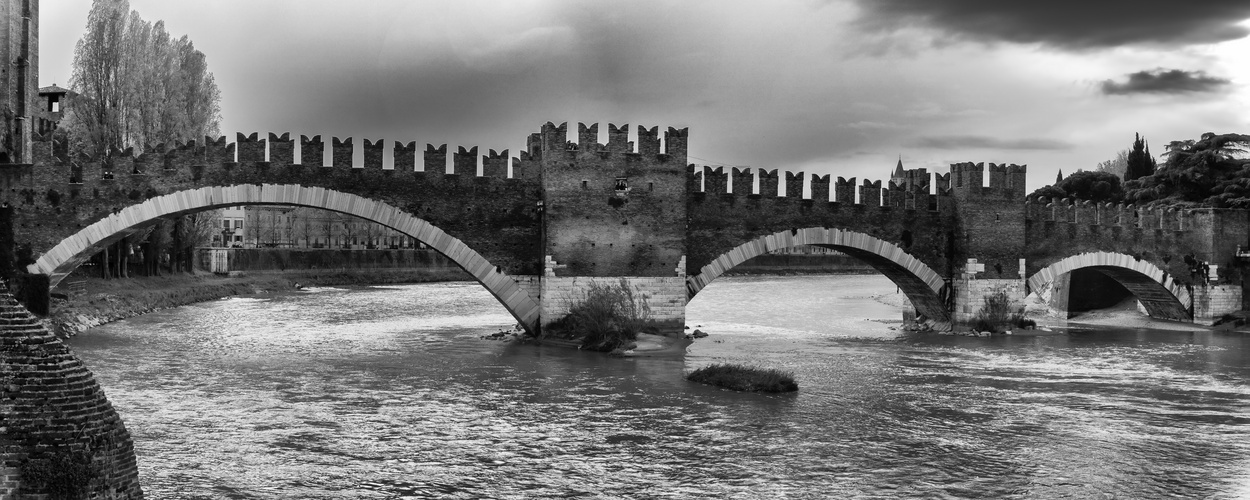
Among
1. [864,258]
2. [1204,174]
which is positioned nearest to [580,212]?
[864,258]

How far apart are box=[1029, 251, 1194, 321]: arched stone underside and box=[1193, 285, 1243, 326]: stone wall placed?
234 mm

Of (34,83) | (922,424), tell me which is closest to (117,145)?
(34,83)

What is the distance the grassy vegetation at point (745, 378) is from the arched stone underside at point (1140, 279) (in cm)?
1545

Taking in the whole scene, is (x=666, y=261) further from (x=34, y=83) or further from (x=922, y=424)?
(x=34, y=83)

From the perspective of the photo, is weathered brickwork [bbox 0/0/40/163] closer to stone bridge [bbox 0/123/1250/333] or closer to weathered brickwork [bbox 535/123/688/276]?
stone bridge [bbox 0/123/1250/333]

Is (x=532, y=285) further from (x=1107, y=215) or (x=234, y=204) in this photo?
(x=1107, y=215)

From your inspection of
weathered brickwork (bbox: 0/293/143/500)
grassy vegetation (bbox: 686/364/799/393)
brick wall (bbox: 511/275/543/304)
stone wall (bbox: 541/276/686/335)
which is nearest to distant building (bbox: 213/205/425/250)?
brick wall (bbox: 511/275/543/304)

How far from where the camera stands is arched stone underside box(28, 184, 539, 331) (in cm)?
2288

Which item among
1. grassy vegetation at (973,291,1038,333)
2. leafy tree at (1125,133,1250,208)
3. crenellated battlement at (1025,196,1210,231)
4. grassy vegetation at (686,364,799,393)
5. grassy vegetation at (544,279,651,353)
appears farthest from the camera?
leafy tree at (1125,133,1250,208)

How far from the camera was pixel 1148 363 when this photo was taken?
23.8 metres

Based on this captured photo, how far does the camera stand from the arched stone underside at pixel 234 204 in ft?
75.0

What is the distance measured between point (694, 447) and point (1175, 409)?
8496 mm

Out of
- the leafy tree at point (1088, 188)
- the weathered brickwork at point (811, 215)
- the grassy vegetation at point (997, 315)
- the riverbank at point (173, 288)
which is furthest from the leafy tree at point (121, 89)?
the leafy tree at point (1088, 188)

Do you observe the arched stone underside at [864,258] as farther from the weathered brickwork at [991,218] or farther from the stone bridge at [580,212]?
the weathered brickwork at [991,218]
